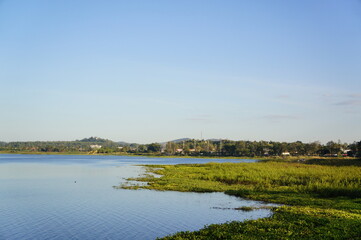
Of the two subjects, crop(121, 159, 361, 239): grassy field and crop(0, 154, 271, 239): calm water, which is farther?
crop(0, 154, 271, 239): calm water

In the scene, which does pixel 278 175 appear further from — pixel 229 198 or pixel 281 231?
pixel 281 231

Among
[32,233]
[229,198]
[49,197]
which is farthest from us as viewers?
[49,197]

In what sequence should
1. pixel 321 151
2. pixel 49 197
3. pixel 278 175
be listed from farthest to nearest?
1. pixel 321 151
2. pixel 278 175
3. pixel 49 197

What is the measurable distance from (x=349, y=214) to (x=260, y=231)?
6.92 m

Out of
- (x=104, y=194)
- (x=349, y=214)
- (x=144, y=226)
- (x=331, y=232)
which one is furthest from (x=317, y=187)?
(x=104, y=194)

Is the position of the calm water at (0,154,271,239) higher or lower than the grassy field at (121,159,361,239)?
lower

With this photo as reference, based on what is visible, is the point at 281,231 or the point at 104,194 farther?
the point at 104,194

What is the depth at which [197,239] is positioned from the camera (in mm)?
15969

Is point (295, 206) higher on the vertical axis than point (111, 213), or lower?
higher

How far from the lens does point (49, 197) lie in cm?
3284

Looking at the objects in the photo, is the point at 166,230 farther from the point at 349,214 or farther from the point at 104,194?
the point at 104,194

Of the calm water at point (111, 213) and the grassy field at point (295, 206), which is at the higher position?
the grassy field at point (295, 206)

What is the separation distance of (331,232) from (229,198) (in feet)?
48.5

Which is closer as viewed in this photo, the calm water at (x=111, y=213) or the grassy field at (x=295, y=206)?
→ the grassy field at (x=295, y=206)
